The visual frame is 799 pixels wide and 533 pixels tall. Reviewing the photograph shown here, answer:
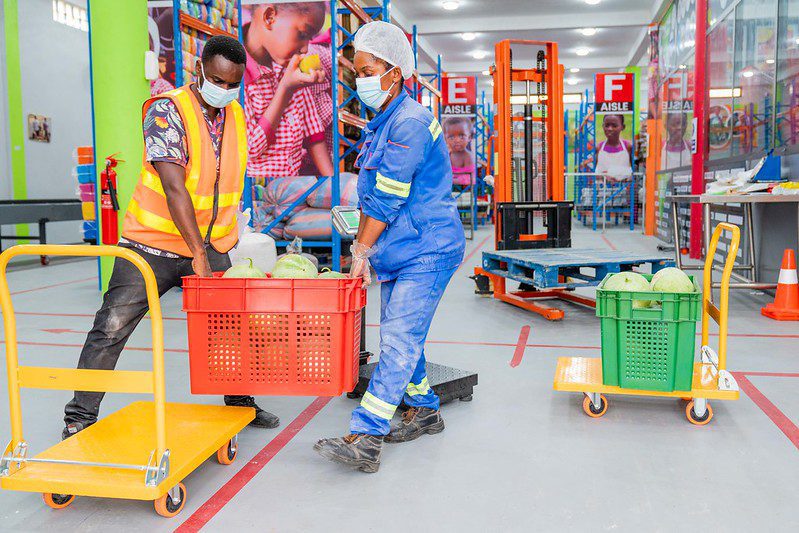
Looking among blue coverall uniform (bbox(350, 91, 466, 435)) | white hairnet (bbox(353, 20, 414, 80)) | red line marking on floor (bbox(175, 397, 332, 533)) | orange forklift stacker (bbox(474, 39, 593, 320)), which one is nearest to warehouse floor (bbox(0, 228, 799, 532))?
red line marking on floor (bbox(175, 397, 332, 533))

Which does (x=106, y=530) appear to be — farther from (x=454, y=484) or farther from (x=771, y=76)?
(x=771, y=76)

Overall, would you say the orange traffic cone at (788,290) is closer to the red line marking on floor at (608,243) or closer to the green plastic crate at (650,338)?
the green plastic crate at (650,338)

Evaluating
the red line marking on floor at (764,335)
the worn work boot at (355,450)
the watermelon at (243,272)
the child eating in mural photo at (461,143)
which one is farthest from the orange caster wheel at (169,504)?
the child eating in mural photo at (461,143)

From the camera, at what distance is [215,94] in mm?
2951

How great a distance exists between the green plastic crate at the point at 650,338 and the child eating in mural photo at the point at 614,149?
16456 millimetres

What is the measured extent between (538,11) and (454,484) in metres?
17.8

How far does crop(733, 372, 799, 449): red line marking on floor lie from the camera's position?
Result: 324 cm

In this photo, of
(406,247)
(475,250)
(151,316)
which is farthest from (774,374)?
(475,250)

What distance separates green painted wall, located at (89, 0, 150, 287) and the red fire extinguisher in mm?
80

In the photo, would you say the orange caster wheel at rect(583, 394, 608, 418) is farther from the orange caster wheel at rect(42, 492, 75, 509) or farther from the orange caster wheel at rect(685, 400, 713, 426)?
the orange caster wheel at rect(42, 492, 75, 509)

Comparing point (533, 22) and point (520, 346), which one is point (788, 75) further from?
point (533, 22)

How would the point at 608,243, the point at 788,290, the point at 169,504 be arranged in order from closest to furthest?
the point at 169,504 → the point at 788,290 → the point at 608,243

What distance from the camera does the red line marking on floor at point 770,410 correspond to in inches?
128

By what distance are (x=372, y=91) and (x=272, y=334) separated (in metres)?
1.06
